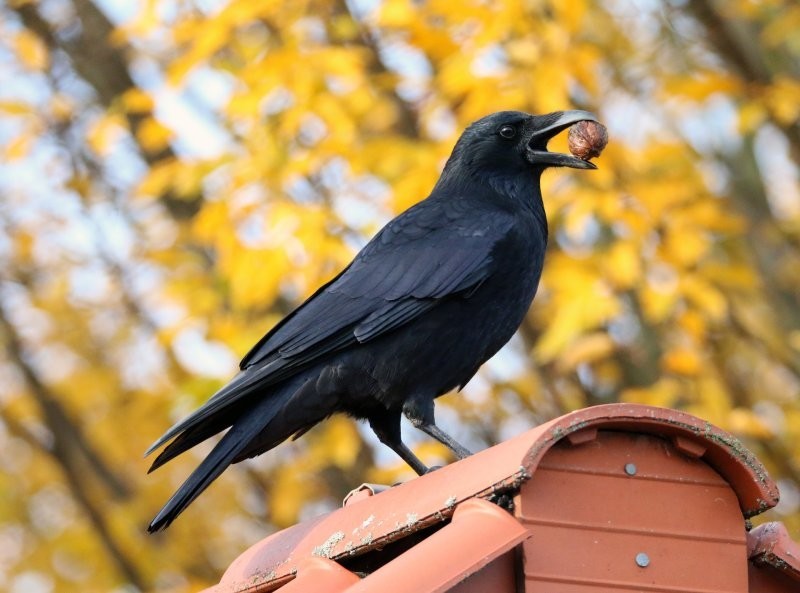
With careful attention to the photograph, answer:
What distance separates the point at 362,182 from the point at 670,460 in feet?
13.4

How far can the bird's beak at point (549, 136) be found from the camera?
4.36 meters

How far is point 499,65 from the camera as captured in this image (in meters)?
6.23

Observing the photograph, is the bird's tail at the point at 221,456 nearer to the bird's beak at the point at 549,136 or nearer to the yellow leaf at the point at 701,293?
the bird's beak at the point at 549,136

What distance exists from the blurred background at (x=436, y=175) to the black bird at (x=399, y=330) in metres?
1.29

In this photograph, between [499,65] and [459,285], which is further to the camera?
[499,65]

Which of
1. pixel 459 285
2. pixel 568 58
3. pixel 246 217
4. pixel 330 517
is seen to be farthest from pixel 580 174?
pixel 330 517

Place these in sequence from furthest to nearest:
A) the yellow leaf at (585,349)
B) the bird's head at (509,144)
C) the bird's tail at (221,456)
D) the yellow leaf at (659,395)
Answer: the yellow leaf at (585,349)
the yellow leaf at (659,395)
the bird's head at (509,144)
the bird's tail at (221,456)

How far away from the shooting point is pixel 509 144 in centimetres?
472

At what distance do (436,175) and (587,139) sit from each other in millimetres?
1443

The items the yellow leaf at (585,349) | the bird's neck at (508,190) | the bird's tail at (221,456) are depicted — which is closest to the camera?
the bird's tail at (221,456)

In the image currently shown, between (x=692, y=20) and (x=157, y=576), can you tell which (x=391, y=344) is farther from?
(x=157, y=576)

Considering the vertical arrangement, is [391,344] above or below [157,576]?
above

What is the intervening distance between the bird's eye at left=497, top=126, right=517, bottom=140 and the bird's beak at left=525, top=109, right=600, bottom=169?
3.2 inches

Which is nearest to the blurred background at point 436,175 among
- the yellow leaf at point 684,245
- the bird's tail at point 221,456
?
the yellow leaf at point 684,245
